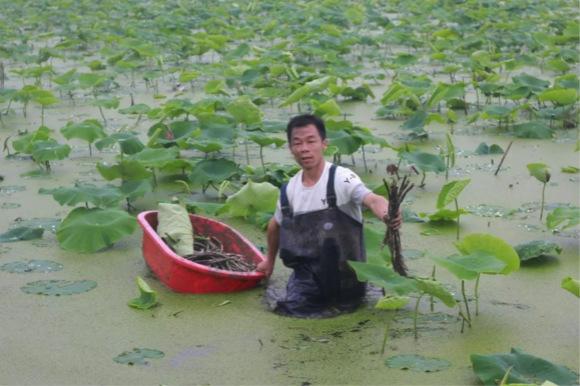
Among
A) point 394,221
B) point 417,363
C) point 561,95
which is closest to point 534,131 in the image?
point 561,95

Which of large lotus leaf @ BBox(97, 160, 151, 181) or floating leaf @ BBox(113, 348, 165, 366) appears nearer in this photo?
floating leaf @ BBox(113, 348, 165, 366)

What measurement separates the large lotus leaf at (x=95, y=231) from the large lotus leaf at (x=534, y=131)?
7.94 ft

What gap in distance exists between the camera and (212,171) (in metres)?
4.47

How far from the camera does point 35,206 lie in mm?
4379

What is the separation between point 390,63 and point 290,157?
8.43ft

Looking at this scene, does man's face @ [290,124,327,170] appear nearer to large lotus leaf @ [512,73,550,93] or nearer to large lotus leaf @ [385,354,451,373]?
large lotus leaf @ [385,354,451,373]

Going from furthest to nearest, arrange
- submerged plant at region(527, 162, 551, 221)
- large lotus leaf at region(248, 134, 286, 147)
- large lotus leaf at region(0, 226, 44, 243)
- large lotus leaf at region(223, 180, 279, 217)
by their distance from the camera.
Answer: large lotus leaf at region(248, 134, 286, 147)
submerged plant at region(527, 162, 551, 221)
large lotus leaf at region(223, 180, 279, 217)
large lotus leaf at region(0, 226, 44, 243)

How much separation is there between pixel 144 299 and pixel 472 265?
976 millimetres

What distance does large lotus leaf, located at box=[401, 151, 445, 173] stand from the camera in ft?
14.7

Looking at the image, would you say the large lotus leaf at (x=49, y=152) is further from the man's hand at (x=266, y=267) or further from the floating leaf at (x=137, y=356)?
the floating leaf at (x=137, y=356)

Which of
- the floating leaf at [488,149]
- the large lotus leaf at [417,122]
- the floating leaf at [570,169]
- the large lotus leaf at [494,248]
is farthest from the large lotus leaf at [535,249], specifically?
the large lotus leaf at [417,122]

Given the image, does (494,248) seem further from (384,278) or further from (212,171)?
(212,171)

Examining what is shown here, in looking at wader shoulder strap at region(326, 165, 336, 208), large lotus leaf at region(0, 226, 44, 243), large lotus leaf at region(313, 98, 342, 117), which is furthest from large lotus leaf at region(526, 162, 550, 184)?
large lotus leaf at region(0, 226, 44, 243)

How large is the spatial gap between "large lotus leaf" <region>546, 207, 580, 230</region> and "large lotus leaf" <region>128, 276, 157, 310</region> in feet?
4.51
